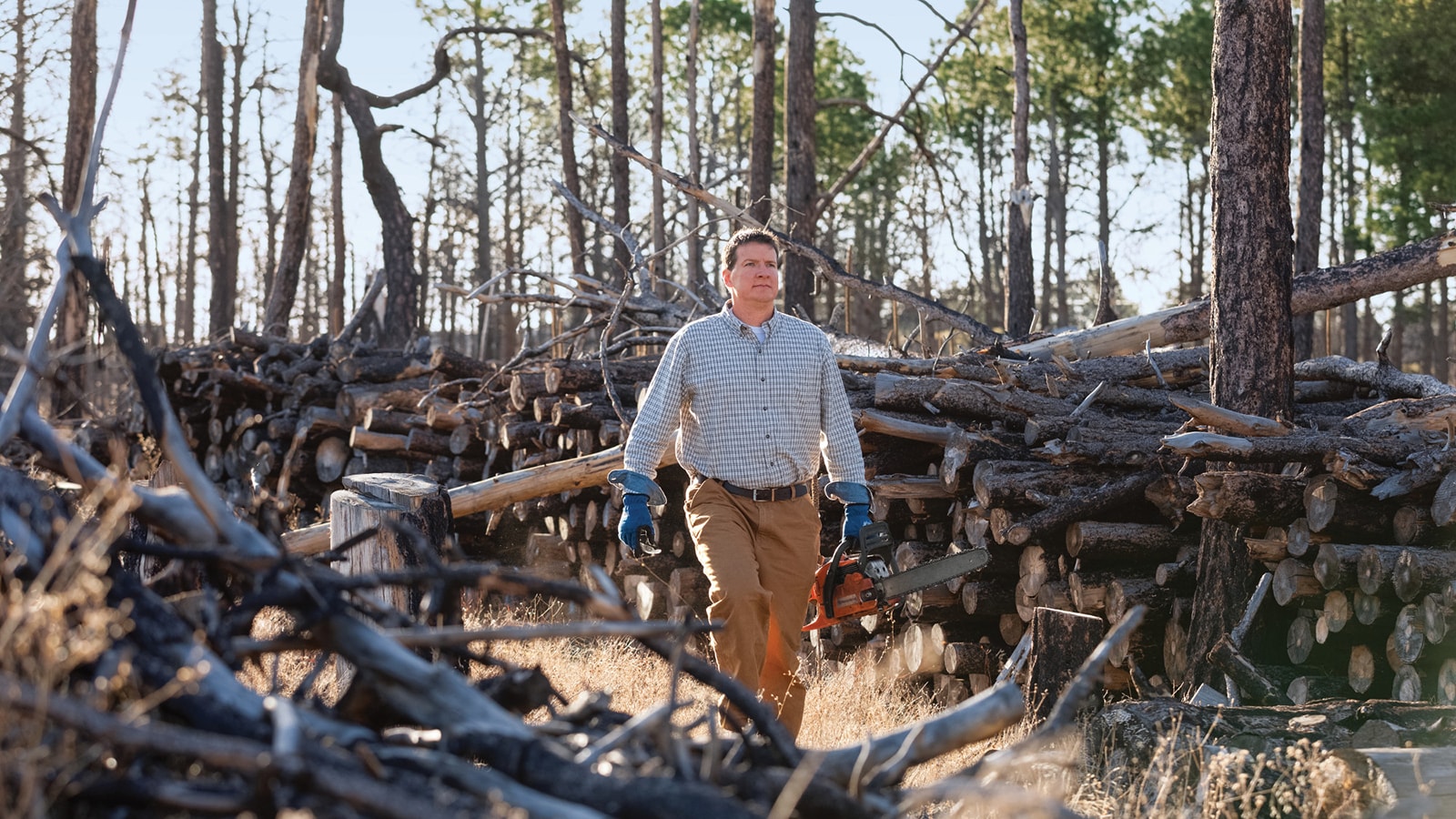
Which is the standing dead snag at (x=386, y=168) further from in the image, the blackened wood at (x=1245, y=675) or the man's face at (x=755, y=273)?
the blackened wood at (x=1245, y=675)

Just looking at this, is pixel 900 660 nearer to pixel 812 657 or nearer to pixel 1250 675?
pixel 812 657

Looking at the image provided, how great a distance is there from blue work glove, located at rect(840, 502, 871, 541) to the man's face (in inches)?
37.8

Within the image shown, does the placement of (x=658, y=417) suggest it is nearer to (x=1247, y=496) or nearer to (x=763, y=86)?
(x=1247, y=496)

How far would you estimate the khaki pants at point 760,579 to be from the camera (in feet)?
17.6

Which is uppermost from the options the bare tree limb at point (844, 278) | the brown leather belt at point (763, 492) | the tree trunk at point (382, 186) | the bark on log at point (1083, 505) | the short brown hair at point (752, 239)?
the tree trunk at point (382, 186)

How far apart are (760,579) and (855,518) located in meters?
0.50

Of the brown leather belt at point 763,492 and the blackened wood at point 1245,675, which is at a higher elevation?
the brown leather belt at point 763,492

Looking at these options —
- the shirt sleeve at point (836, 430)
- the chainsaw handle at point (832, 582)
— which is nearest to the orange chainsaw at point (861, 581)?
the chainsaw handle at point (832, 582)

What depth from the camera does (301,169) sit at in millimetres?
18500

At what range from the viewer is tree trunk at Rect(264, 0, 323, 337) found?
18609 millimetres

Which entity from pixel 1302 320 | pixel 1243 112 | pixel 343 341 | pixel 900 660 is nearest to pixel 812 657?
pixel 900 660

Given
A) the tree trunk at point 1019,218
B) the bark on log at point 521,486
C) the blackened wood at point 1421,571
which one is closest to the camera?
the blackened wood at point 1421,571

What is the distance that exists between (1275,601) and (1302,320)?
11.7m

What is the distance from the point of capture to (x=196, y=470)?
2.57m
